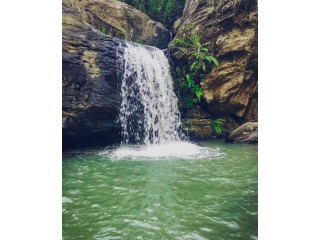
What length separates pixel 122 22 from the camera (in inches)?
433

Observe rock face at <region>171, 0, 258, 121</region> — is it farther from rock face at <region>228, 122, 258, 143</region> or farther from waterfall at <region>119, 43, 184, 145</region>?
waterfall at <region>119, 43, 184, 145</region>

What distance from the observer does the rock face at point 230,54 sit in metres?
7.85

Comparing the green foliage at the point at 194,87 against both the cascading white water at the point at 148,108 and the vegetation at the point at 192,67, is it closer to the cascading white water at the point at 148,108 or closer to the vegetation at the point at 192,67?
the vegetation at the point at 192,67

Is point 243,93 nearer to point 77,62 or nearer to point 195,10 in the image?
point 195,10

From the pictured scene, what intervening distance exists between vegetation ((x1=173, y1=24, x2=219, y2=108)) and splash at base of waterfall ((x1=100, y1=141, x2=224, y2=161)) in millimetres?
2292

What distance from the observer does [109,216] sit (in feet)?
9.58

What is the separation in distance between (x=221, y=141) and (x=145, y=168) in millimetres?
3959

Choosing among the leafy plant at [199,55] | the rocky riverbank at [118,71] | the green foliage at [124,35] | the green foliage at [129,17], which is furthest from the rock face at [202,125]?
the green foliage at [129,17]

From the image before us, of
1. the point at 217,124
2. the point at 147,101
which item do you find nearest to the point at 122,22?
the point at 147,101

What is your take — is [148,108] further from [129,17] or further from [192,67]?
[129,17]

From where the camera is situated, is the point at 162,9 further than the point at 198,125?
Yes

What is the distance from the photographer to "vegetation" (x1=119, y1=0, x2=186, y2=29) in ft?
40.5

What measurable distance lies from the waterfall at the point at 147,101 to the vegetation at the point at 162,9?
4.73 meters

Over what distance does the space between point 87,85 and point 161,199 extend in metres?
4.28
